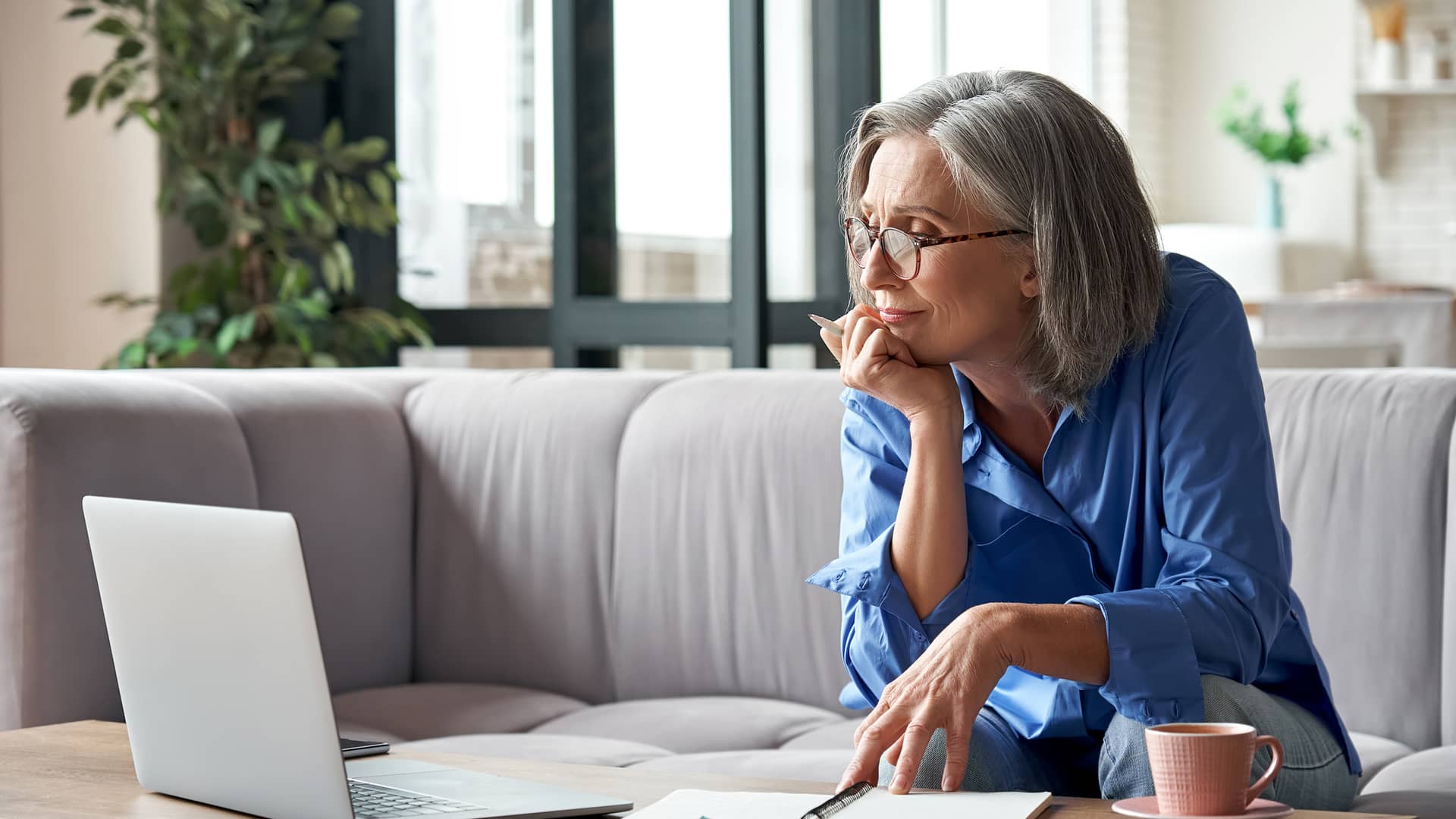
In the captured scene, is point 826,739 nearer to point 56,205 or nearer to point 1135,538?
point 1135,538

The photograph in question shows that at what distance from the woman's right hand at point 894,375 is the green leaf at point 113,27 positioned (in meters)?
2.59

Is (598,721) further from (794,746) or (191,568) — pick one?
(191,568)

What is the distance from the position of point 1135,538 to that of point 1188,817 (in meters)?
0.47

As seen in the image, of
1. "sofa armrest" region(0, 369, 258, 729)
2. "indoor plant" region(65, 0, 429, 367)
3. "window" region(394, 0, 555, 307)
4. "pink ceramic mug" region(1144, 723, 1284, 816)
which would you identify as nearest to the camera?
"pink ceramic mug" region(1144, 723, 1284, 816)

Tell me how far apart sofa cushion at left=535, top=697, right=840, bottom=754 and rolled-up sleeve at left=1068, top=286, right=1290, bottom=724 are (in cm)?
93

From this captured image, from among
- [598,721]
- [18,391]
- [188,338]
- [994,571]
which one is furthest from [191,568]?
[188,338]

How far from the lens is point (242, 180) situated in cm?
363

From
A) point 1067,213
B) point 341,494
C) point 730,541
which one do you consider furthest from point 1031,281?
point 341,494

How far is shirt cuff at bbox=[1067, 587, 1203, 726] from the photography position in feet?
4.03

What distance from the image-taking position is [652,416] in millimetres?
2562

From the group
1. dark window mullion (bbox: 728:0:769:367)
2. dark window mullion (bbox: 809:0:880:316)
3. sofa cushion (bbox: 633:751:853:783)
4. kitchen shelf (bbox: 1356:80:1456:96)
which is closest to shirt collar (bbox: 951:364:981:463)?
sofa cushion (bbox: 633:751:853:783)

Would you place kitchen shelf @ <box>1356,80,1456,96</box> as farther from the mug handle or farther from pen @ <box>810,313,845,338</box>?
the mug handle

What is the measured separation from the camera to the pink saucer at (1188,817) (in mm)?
965

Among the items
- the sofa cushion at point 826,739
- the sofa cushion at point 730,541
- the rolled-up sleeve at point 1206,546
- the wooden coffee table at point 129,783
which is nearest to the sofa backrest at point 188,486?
the sofa cushion at point 730,541
